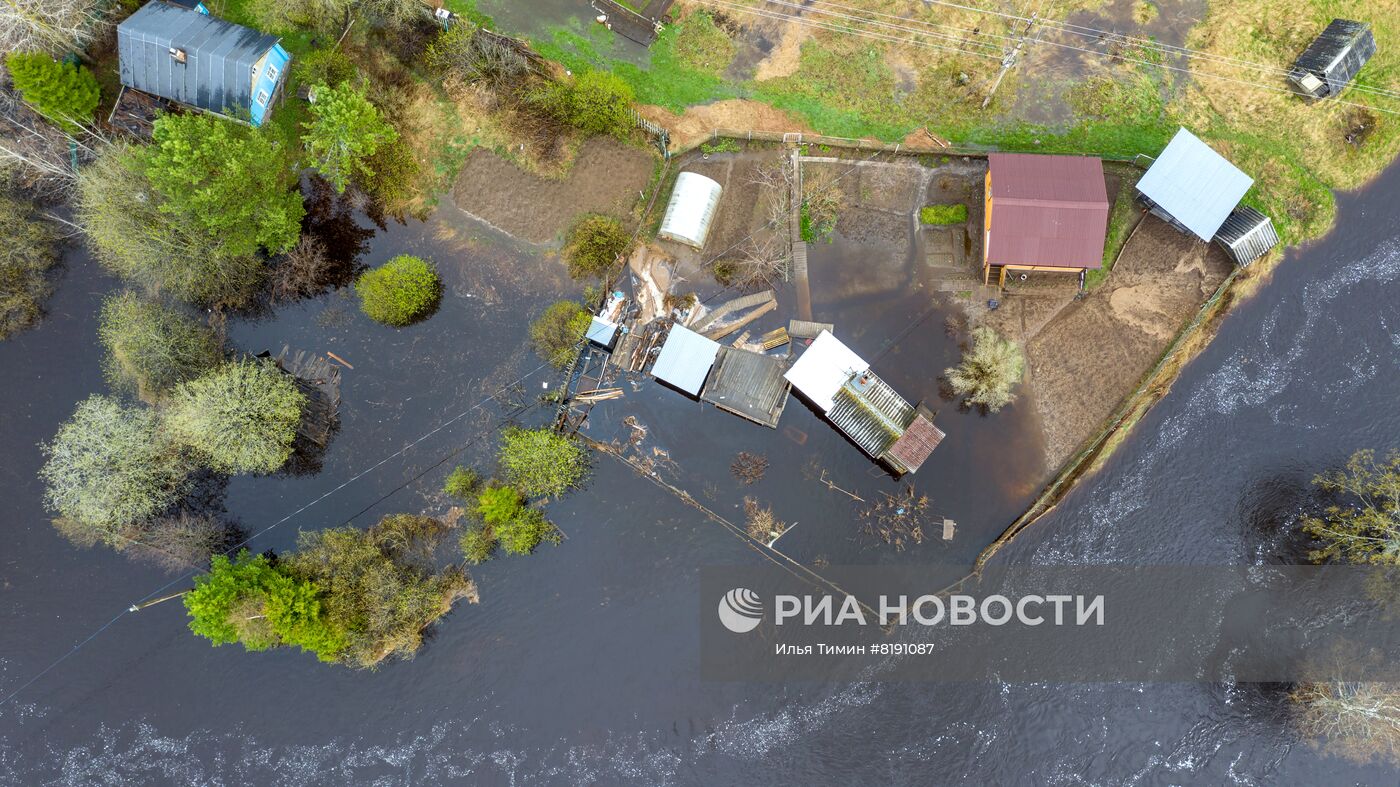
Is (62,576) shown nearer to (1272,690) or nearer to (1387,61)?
(1272,690)

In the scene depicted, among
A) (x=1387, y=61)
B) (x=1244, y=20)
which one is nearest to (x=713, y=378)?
(x=1244, y=20)

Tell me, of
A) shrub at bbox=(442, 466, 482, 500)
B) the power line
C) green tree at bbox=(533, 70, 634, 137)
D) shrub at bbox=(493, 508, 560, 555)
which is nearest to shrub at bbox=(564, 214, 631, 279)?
green tree at bbox=(533, 70, 634, 137)

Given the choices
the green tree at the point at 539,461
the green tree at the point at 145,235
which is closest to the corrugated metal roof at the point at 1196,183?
the green tree at the point at 539,461

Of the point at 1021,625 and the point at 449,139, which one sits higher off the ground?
the point at 449,139

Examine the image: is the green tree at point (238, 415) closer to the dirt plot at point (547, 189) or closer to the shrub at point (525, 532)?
the shrub at point (525, 532)

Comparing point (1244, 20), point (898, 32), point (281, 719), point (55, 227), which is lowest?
point (281, 719)

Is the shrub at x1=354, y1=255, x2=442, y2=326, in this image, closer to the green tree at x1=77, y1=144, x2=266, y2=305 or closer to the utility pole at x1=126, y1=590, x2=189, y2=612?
the green tree at x1=77, y1=144, x2=266, y2=305
